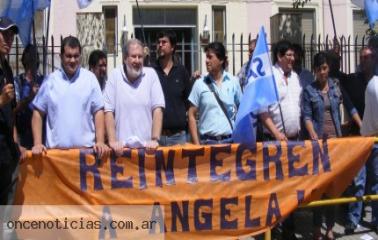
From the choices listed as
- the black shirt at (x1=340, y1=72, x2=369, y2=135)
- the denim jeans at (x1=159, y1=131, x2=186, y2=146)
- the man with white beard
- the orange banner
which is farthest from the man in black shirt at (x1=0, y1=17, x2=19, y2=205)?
the black shirt at (x1=340, y1=72, x2=369, y2=135)

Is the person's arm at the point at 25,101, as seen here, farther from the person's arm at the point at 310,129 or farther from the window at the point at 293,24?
the window at the point at 293,24

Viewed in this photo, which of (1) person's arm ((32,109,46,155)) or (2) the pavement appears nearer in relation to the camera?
(1) person's arm ((32,109,46,155))

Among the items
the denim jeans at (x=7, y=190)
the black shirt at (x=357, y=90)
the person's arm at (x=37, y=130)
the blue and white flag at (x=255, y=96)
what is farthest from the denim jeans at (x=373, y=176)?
the denim jeans at (x=7, y=190)

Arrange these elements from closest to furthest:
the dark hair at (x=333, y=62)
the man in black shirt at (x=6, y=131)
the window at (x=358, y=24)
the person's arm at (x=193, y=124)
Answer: the man in black shirt at (x=6, y=131)
the person's arm at (x=193, y=124)
the dark hair at (x=333, y=62)
the window at (x=358, y=24)

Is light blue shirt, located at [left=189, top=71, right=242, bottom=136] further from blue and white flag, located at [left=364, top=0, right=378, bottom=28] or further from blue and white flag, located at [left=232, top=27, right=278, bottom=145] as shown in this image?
blue and white flag, located at [left=364, top=0, right=378, bottom=28]

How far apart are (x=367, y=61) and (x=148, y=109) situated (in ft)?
9.88

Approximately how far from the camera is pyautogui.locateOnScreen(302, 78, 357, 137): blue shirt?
6.70m

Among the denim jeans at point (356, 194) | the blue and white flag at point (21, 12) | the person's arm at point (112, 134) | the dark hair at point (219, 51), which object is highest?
the blue and white flag at point (21, 12)

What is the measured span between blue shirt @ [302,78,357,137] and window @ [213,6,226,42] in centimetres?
902

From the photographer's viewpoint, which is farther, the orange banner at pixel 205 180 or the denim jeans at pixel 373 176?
the denim jeans at pixel 373 176

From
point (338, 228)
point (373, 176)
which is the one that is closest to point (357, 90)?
point (373, 176)

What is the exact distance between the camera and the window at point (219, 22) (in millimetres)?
15781

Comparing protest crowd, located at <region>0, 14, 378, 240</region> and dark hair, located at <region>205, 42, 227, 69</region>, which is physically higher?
dark hair, located at <region>205, 42, 227, 69</region>

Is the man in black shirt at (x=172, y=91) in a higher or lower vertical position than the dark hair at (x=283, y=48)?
lower
